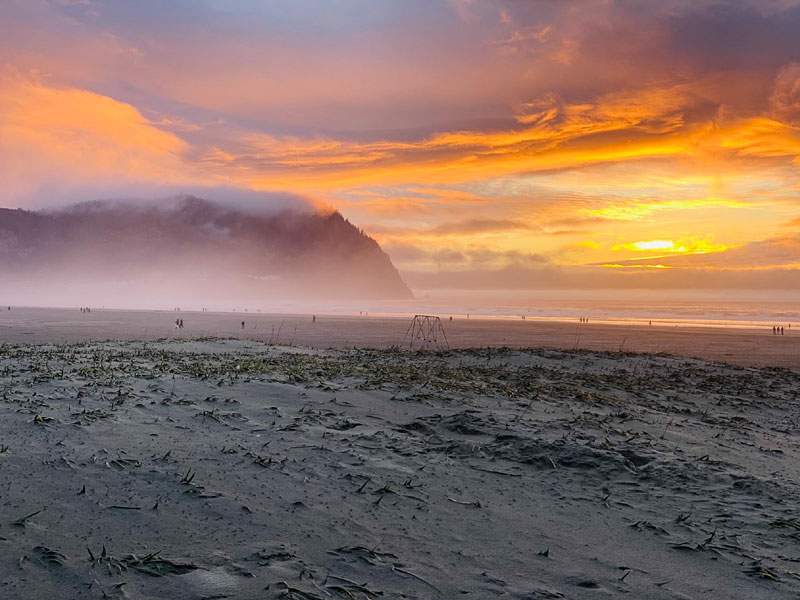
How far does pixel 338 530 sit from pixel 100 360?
11.0 metres

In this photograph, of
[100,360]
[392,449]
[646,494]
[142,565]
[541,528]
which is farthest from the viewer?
[100,360]

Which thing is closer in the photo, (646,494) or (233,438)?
(646,494)

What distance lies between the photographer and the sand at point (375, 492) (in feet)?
15.0

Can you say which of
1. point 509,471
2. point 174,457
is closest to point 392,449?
point 509,471

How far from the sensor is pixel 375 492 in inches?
247

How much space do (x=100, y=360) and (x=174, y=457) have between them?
850cm

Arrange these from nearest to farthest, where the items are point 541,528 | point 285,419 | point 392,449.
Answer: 1. point 541,528
2. point 392,449
3. point 285,419

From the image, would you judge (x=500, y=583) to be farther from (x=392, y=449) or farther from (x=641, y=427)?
(x=641, y=427)

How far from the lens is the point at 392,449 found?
7820 millimetres

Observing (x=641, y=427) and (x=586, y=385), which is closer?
(x=641, y=427)

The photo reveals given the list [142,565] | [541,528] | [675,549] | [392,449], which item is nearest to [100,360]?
[392,449]

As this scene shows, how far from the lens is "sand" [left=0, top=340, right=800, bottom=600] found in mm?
4566

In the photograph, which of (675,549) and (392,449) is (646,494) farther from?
(392,449)

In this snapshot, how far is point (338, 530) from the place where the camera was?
17.6 feet
